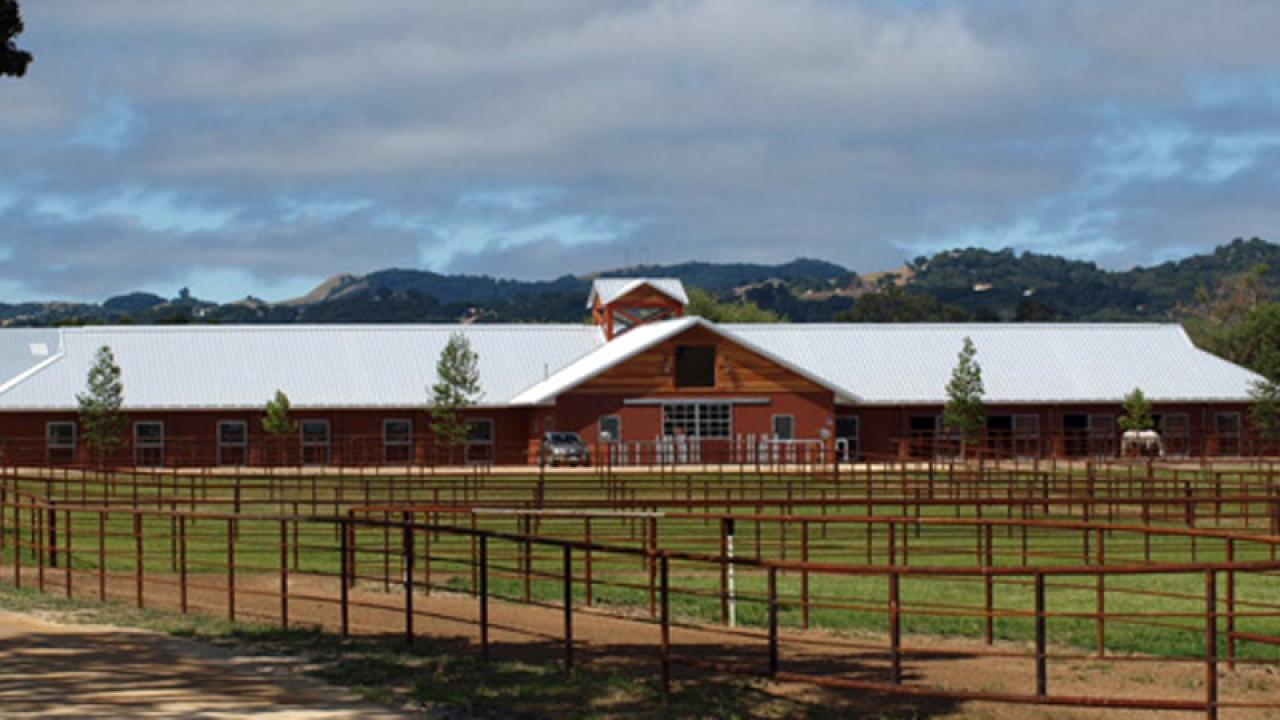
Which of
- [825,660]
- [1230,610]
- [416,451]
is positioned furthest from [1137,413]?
[1230,610]

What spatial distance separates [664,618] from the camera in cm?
1392

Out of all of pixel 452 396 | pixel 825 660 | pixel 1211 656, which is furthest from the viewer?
pixel 452 396

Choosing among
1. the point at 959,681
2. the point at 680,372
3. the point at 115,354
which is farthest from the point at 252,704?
the point at 115,354

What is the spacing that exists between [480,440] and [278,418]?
7759mm

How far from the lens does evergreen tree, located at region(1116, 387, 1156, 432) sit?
6762cm

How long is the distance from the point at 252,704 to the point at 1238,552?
22.8 m

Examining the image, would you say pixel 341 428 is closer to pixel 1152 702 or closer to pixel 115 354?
pixel 115 354

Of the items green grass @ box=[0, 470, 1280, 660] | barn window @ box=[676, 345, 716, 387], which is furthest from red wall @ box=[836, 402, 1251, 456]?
green grass @ box=[0, 470, 1280, 660]

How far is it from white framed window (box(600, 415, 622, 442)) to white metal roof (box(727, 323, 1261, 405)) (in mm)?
8791

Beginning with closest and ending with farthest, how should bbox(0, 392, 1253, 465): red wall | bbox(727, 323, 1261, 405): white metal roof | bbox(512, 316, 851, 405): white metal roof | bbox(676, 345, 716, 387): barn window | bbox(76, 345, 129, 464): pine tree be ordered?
bbox(76, 345, 129, 464): pine tree, bbox(512, 316, 851, 405): white metal roof, bbox(0, 392, 1253, 465): red wall, bbox(676, 345, 716, 387): barn window, bbox(727, 323, 1261, 405): white metal roof

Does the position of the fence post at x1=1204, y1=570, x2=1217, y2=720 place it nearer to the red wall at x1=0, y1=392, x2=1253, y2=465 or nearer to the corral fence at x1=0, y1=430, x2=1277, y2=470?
the corral fence at x1=0, y1=430, x2=1277, y2=470

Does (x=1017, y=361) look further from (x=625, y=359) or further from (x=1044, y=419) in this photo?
(x=625, y=359)

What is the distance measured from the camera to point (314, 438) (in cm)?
6556

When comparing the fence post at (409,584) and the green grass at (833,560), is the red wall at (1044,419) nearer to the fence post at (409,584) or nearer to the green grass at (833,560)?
the green grass at (833,560)
